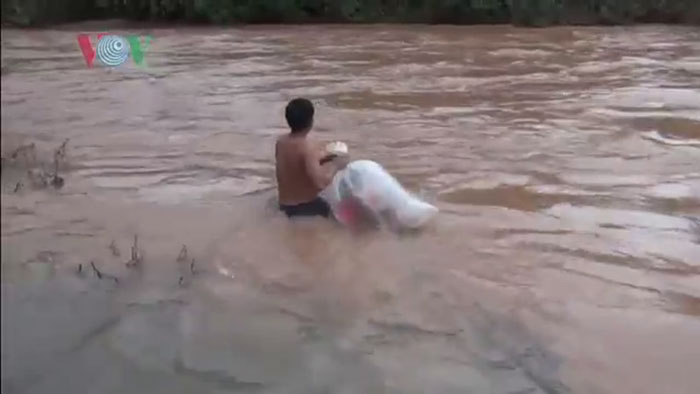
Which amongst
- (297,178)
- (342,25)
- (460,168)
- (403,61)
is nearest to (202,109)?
(460,168)

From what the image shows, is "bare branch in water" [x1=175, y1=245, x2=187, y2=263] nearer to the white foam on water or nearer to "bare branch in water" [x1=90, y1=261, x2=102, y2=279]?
"bare branch in water" [x1=90, y1=261, x2=102, y2=279]

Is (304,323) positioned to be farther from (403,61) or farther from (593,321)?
(403,61)

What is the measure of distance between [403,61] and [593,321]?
8724mm

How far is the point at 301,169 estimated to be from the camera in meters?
5.45

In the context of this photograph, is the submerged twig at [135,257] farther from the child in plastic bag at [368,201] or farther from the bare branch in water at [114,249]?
the child in plastic bag at [368,201]

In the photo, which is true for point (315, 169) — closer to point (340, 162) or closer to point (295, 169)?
point (295, 169)

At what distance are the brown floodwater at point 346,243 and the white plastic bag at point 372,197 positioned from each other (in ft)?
0.47

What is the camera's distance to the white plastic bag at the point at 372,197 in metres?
5.38

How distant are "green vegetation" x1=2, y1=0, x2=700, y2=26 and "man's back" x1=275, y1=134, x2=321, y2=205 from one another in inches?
411

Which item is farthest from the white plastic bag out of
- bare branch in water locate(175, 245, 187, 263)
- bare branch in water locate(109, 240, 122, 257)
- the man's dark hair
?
bare branch in water locate(109, 240, 122, 257)

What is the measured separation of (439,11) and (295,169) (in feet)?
42.2

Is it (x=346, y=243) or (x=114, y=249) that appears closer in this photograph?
(x=114, y=249)

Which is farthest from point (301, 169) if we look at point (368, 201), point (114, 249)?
point (114, 249)

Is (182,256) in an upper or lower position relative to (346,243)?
upper
